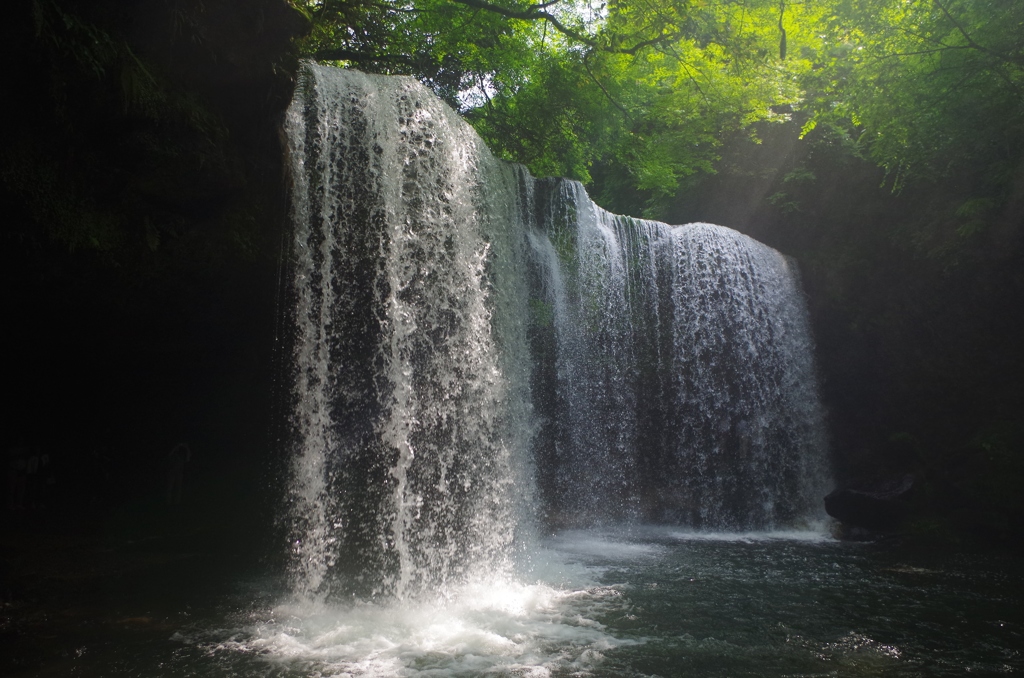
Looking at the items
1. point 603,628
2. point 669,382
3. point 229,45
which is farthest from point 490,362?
point 669,382

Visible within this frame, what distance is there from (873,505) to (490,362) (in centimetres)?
675

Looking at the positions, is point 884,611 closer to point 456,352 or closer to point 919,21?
point 456,352

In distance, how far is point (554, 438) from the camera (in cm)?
1163

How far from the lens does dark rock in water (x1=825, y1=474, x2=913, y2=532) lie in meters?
10.1

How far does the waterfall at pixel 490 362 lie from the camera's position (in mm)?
7230

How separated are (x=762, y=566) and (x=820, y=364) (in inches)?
236

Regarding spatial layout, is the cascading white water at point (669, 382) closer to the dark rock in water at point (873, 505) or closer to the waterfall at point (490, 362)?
the waterfall at point (490, 362)

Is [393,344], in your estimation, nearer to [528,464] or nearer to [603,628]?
[603,628]

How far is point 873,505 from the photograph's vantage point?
33.5 feet

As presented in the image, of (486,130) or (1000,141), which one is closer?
(1000,141)

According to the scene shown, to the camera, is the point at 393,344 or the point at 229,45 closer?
the point at 393,344

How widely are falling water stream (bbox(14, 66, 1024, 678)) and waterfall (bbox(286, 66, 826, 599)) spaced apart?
4 cm

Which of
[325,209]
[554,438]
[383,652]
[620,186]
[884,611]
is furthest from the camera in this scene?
→ [620,186]

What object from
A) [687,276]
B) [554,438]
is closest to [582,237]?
[687,276]
